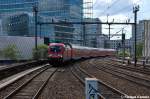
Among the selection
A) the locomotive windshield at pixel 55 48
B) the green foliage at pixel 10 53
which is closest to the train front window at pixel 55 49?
the locomotive windshield at pixel 55 48

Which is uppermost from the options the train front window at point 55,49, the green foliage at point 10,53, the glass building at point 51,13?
the glass building at point 51,13

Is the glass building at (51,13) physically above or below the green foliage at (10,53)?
above

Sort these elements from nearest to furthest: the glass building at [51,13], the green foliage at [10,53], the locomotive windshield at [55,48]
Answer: the locomotive windshield at [55,48] → the green foliage at [10,53] → the glass building at [51,13]

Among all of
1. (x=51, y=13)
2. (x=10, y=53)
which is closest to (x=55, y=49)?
(x=10, y=53)

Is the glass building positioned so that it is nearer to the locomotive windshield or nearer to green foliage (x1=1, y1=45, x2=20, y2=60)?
green foliage (x1=1, y1=45, x2=20, y2=60)

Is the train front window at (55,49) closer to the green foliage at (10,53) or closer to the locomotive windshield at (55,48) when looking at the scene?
the locomotive windshield at (55,48)

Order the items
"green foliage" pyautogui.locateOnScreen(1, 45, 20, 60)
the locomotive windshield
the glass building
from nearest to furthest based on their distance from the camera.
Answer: the locomotive windshield < "green foliage" pyautogui.locateOnScreen(1, 45, 20, 60) < the glass building

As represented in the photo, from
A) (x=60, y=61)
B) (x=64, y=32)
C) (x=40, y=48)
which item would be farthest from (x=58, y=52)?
(x=64, y=32)

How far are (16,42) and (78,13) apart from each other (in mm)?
61312

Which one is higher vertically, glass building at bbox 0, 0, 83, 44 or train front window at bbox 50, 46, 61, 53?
glass building at bbox 0, 0, 83, 44

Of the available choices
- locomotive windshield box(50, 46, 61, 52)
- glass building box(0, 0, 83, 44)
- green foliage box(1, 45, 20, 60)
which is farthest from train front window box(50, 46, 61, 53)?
glass building box(0, 0, 83, 44)

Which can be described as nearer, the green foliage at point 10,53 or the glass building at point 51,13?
the green foliage at point 10,53

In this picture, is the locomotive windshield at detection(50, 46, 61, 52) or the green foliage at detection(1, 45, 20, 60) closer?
the locomotive windshield at detection(50, 46, 61, 52)

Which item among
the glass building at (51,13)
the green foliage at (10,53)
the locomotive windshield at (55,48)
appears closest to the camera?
the locomotive windshield at (55,48)
